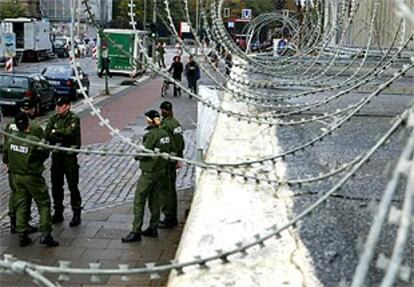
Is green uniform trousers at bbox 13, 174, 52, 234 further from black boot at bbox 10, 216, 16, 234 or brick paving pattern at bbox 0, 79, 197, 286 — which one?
black boot at bbox 10, 216, 16, 234

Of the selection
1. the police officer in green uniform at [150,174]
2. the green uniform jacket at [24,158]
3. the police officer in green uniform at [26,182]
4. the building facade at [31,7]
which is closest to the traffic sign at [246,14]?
the police officer in green uniform at [150,174]

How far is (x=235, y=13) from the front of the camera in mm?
30234

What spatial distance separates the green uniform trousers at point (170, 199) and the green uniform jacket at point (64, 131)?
4.09ft

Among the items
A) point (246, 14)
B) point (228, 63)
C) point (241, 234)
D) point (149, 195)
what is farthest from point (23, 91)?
point (241, 234)

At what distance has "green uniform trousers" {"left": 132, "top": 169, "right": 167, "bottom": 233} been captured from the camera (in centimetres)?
896

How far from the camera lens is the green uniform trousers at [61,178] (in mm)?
9758

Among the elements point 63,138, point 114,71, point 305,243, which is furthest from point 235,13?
point 305,243

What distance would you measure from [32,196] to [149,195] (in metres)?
1.42

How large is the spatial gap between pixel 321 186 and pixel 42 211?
545cm

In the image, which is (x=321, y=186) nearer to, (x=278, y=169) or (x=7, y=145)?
(x=278, y=169)

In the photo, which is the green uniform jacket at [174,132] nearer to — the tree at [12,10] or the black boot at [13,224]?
the black boot at [13,224]

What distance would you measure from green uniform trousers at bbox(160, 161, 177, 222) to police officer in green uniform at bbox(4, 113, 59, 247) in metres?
1.50

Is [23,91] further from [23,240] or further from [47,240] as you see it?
[47,240]

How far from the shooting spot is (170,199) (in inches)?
382
